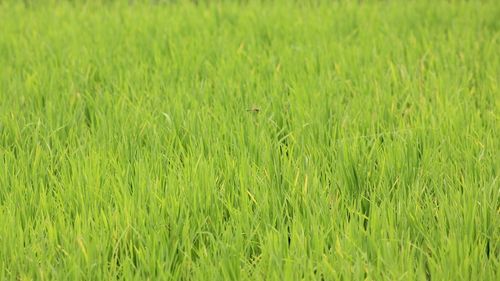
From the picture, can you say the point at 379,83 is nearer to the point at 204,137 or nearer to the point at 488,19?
the point at 204,137

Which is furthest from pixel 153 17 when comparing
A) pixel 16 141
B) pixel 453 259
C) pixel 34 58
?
pixel 453 259

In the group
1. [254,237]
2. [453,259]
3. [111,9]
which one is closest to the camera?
[453,259]

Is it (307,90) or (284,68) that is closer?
(307,90)

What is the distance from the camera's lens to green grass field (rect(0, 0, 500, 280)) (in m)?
1.69

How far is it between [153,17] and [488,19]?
1771 millimetres

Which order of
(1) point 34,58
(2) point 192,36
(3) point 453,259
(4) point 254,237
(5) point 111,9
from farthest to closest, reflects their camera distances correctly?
1. (5) point 111,9
2. (2) point 192,36
3. (1) point 34,58
4. (4) point 254,237
5. (3) point 453,259

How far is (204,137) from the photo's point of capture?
91.5 inches

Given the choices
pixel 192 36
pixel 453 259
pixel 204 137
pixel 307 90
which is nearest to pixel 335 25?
pixel 192 36

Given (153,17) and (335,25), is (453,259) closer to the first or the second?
(335,25)

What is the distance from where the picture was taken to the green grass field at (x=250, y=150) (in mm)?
1687

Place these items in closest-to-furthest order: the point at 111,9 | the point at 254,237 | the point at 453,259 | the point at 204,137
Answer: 1. the point at 453,259
2. the point at 254,237
3. the point at 204,137
4. the point at 111,9

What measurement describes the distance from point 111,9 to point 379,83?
2.08m

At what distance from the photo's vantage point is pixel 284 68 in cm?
310

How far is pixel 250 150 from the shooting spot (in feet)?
7.34
